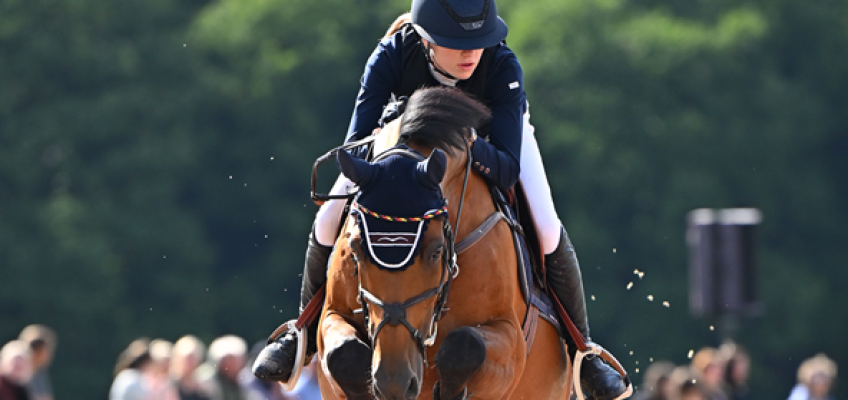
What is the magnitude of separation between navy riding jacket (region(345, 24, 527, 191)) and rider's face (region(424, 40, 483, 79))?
0.13 metres

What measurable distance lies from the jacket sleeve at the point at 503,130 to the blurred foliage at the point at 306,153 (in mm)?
20980

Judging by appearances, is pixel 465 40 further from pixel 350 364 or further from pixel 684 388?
pixel 684 388

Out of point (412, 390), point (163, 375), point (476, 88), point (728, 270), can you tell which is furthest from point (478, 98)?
point (728, 270)

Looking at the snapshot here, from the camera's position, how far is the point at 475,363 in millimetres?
5156

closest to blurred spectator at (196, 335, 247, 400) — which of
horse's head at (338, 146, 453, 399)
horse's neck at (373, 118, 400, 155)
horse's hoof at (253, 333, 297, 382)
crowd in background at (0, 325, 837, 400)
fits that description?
crowd in background at (0, 325, 837, 400)

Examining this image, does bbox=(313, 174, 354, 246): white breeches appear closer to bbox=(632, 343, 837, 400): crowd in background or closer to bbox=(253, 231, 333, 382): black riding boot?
bbox=(253, 231, 333, 382): black riding boot

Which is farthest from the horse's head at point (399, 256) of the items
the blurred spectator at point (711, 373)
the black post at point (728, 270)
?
the black post at point (728, 270)

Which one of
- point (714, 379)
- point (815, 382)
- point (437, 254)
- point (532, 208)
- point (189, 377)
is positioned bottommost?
point (815, 382)

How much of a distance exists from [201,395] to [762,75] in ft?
74.9

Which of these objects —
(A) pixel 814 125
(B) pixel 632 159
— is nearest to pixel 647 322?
(B) pixel 632 159

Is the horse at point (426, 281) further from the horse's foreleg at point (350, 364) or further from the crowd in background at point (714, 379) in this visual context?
the crowd in background at point (714, 379)

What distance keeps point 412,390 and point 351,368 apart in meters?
0.37

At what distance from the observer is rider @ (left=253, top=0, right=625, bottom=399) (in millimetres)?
5871

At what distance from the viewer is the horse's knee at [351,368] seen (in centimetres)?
517
